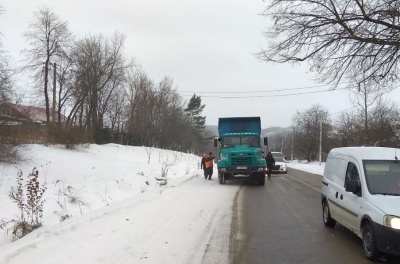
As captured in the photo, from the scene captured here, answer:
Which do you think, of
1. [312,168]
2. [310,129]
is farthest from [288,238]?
[310,129]

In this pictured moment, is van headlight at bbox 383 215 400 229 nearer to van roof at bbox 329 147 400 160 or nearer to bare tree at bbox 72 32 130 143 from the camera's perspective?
van roof at bbox 329 147 400 160

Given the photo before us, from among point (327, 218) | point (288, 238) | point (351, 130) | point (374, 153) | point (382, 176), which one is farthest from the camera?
point (351, 130)

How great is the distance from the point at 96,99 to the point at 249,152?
41307mm

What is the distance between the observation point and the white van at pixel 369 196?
20.2 ft

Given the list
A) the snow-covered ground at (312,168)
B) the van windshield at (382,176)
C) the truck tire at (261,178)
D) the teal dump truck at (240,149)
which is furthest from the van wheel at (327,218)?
Result: the snow-covered ground at (312,168)

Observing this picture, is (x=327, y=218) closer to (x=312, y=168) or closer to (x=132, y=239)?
(x=132, y=239)

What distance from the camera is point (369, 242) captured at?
21.9 feet

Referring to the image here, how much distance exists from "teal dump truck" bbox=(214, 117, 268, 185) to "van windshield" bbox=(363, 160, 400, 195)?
1329 cm

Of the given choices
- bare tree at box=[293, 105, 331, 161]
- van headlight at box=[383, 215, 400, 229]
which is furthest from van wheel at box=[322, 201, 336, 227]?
bare tree at box=[293, 105, 331, 161]

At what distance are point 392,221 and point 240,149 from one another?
15.2 m

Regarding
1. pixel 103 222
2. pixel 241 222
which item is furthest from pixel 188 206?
pixel 103 222

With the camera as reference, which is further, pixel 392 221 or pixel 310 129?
pixel 310 129

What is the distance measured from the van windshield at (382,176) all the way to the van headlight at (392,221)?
882 millimetres

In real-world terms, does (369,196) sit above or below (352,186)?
below
